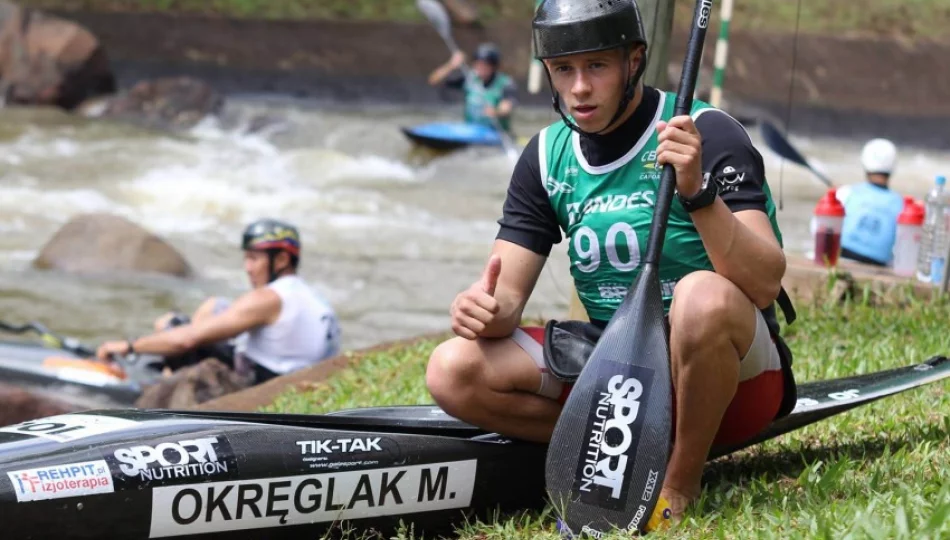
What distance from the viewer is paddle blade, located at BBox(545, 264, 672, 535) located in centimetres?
315

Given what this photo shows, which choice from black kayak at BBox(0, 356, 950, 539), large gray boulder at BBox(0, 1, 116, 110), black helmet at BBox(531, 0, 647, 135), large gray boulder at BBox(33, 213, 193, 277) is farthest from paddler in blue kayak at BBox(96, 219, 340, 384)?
large gray boulder at BBox(0, 1, 116, 110)

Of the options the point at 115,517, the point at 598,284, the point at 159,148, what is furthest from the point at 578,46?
the point at 159,148

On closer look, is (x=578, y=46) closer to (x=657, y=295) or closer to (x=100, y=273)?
(x=657, y=295)

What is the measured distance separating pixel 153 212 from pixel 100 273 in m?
3.24

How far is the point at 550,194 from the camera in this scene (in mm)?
3471

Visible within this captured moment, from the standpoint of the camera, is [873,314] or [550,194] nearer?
[550,194]

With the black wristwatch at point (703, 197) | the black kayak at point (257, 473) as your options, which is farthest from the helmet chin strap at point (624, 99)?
the black kayak at point (257, 473)

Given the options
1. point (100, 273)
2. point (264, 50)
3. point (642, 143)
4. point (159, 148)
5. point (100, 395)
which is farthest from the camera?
point (264, 50)

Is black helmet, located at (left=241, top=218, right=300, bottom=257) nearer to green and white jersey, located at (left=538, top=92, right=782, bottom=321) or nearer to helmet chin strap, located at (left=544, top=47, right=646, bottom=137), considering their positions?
green and white jersey, located at (left=538, top=92, right=782, bottom=321)

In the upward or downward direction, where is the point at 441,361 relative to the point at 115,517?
upward

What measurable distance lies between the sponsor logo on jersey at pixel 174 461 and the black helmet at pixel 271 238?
3.73 m

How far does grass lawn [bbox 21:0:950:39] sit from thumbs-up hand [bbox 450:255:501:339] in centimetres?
1976

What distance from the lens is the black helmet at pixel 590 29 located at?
3.24 meters

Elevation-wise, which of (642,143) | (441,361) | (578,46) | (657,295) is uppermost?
(578,46)
